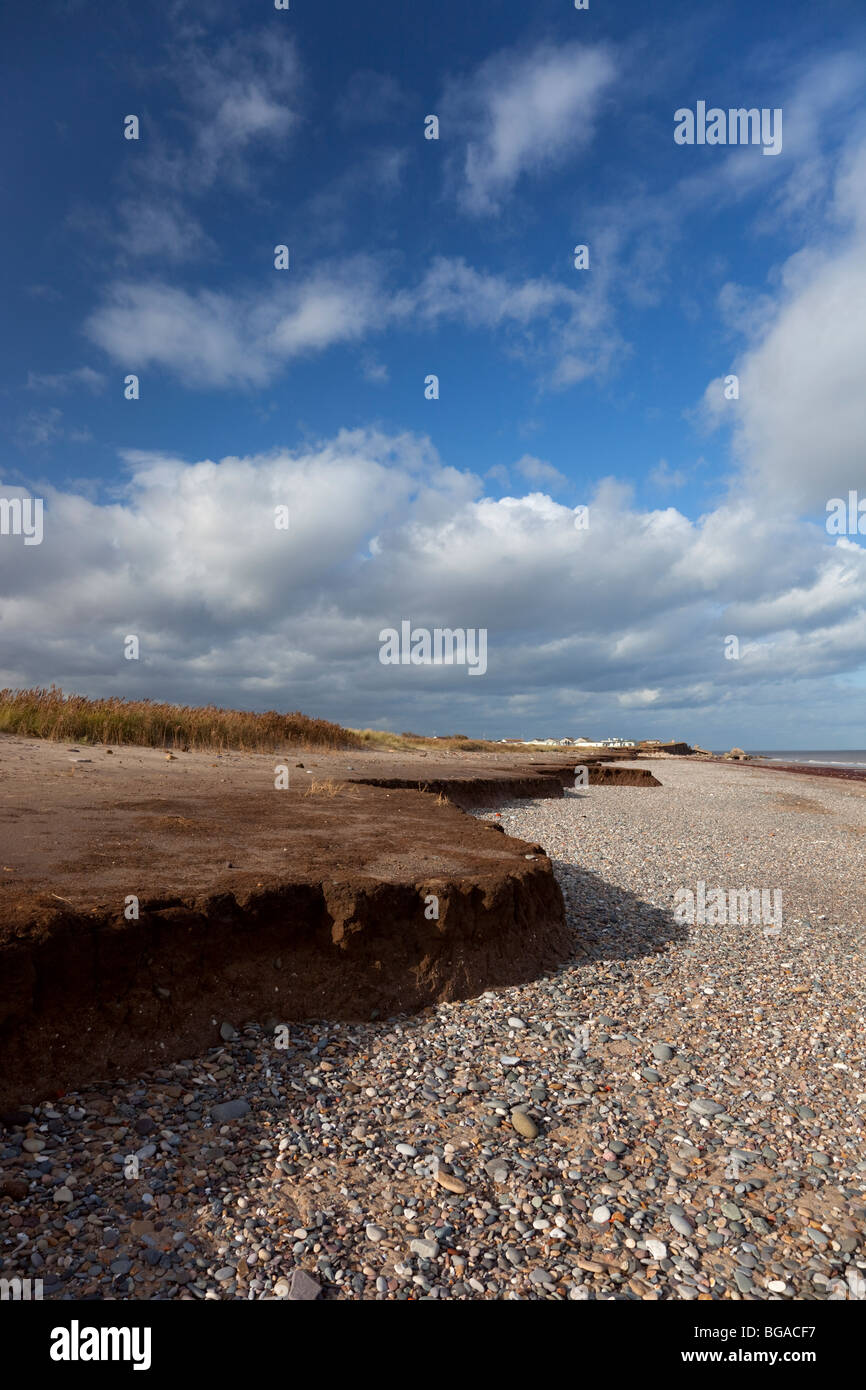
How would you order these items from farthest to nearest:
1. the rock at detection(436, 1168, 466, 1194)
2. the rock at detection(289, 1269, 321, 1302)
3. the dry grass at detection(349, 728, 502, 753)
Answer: the dry grass at detection(349, 728, 502, 753) → the rock at detection(436, 1168, 466, 1194) → the rock at detection(289, 1269, 321, 1302)

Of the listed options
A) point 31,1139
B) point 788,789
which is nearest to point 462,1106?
point 31,1139

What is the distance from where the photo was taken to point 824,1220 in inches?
165

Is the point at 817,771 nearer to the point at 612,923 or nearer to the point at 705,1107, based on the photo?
the point at 612,923

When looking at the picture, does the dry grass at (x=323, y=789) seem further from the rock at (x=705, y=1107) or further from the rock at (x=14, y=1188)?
the rock at (x=14, y=1188)

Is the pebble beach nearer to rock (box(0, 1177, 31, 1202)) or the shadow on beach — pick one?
rock (box(0, 1177, 31, 1202))

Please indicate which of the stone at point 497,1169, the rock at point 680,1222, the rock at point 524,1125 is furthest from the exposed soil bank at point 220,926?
the rock at point 680,1222

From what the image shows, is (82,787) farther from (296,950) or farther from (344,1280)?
(344,1280)

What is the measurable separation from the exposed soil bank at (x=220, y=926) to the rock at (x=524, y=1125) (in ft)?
6.07

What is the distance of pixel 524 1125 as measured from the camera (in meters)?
4.90

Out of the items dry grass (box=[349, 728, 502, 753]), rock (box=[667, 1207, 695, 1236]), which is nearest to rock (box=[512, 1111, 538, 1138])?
rock (box=[667, 1207, 695, 1236])

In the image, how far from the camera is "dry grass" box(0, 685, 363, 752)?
21.7 metres

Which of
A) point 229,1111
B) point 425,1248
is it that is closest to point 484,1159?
point 425,1248

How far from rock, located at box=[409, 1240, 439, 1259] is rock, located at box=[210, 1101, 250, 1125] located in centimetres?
160

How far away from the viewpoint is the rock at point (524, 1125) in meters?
4.85
